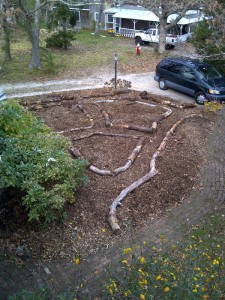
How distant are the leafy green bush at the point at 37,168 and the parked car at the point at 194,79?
8264 mm

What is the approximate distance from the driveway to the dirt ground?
4.85 feet

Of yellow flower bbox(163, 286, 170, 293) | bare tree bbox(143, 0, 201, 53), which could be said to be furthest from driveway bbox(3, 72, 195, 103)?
yellow flower bbox(163, 286, 170, 293)

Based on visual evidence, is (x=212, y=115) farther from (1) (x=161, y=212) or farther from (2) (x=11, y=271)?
(2) (x=11, y=271)

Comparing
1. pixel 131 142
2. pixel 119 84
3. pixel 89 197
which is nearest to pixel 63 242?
pixel 89 197

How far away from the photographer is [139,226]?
751 cm

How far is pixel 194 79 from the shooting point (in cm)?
1528

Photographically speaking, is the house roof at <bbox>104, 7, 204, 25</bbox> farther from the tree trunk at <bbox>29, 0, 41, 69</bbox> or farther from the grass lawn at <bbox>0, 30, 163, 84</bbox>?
the tree trunk at <bbox>29, 0, 41, 69</bbox>

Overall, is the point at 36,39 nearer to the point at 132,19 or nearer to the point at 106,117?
the point at 106,117

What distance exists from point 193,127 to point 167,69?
212 inches

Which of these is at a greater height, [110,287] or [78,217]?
[110,287]

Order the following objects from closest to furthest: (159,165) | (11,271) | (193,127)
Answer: (11,271)
(159,165)
(193,127)

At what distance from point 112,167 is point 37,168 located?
2.58m

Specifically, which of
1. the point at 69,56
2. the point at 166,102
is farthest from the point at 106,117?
the point at 69,56

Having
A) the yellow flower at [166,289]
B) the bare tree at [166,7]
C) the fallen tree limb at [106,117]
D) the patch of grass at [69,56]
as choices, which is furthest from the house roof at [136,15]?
the yellow flower at [166,289]
